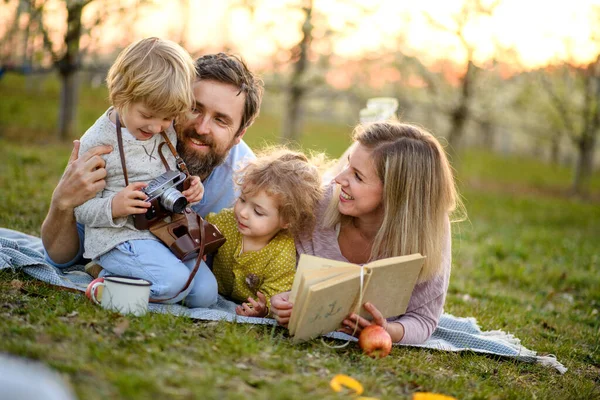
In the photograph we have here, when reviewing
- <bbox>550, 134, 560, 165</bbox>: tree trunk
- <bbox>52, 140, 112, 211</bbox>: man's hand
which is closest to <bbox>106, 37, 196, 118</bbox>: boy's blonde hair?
<bbox>52, 140, 112, 211</bbox>: man's hand

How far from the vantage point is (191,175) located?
3936mm

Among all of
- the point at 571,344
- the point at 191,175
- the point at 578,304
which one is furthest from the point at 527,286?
the point at 191,175

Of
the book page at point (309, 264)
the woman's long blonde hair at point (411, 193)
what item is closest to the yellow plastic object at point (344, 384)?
the book page at point (309, 264)

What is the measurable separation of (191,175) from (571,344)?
300cm

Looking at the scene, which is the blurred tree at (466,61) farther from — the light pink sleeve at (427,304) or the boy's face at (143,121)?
the boy's face at (143,121)

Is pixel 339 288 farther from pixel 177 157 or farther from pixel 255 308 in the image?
pixel 177 157

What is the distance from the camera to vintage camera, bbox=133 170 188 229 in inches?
138

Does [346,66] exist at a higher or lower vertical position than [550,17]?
lower

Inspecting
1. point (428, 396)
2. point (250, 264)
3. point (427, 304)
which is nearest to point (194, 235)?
point (250, 264)

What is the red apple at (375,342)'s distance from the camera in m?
3.34

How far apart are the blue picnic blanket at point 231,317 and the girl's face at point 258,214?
527 mm

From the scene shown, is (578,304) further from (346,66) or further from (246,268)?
(346,66)

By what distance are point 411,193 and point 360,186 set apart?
0.31 m

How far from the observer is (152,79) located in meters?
3.34
